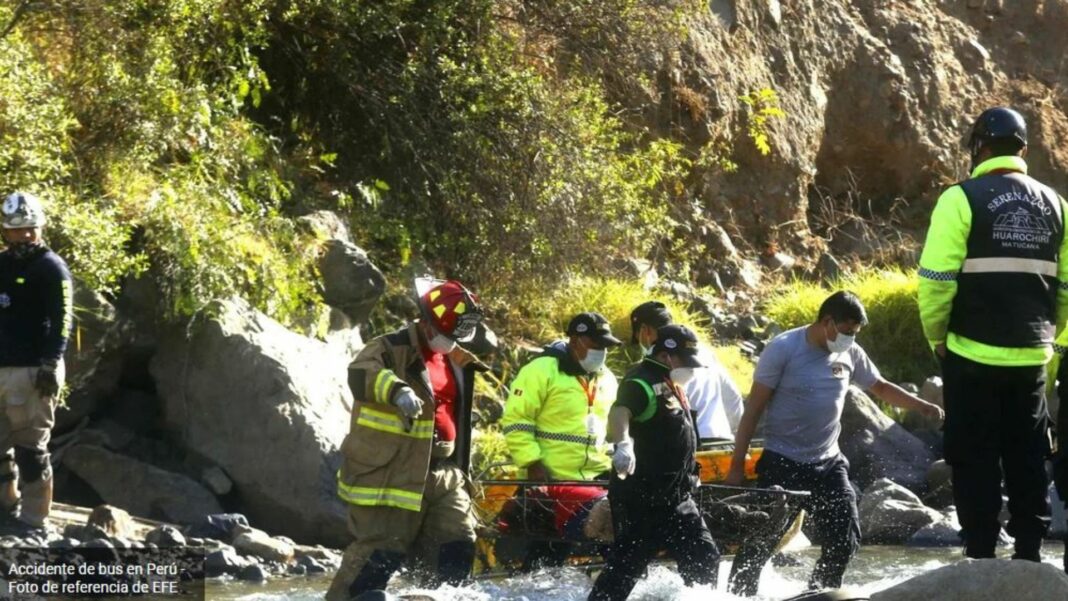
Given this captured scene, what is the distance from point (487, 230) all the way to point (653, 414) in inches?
238

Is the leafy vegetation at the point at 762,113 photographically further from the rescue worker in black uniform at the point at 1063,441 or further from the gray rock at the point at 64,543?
the rescue worker in black uniform at the point at 1063,441

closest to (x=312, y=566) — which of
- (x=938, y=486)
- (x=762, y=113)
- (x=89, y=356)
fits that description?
(x=89, y=356)

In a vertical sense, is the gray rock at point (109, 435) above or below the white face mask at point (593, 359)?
below

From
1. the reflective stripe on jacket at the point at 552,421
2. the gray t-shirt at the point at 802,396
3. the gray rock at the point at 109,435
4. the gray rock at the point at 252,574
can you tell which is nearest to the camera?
the gray t-shirt at the point at 802,396

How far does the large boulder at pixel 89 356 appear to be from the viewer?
10.8m

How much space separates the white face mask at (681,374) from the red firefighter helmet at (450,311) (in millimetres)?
919

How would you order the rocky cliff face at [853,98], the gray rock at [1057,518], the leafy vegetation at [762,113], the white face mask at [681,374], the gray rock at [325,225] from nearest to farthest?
the white face mask at [681,374]
the gray rock at [1057,518]
the gray rock at [325,225]
the leafy vegetation at [762,113]
the rocky cliff face at [853,98]

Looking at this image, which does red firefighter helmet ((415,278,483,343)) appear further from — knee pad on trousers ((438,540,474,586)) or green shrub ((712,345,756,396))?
green shrub ((712,345,756,396))

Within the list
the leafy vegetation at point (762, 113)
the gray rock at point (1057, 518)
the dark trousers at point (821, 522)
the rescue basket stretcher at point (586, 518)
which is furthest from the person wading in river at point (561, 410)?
the leafy vegetation at point (762, 113)

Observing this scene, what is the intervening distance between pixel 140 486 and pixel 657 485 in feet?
13.2

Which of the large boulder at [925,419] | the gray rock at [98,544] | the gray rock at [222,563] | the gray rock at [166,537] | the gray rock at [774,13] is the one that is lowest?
the gray rock at [222,563]

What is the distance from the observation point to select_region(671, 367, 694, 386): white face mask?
7988 millimetres

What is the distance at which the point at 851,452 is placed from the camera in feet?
44.8

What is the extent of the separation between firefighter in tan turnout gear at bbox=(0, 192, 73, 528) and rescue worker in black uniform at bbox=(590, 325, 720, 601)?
3398 mm
